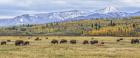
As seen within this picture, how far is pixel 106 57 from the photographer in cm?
3928

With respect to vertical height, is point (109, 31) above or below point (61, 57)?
below

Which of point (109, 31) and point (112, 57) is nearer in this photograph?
point (112, 57)

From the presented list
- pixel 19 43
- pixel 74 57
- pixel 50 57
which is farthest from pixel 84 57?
pixel 19 43

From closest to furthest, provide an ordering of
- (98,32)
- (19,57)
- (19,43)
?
1. (19,57)
2. (19,43)
3. (98,32)

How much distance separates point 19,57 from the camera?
3781 cm

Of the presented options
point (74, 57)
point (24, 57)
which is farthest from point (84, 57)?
point (24, 57)

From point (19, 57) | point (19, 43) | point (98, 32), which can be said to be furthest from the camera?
point (98, 32)

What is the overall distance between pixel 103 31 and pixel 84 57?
155 meters

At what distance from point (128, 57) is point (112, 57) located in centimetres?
194

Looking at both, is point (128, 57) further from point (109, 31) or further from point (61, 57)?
point (109, 31)

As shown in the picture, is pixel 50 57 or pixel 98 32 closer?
pixel 50 57

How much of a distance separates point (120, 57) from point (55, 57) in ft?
22.7

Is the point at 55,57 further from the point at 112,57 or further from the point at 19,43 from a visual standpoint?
the point at 19,43

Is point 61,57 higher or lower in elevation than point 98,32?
higher
